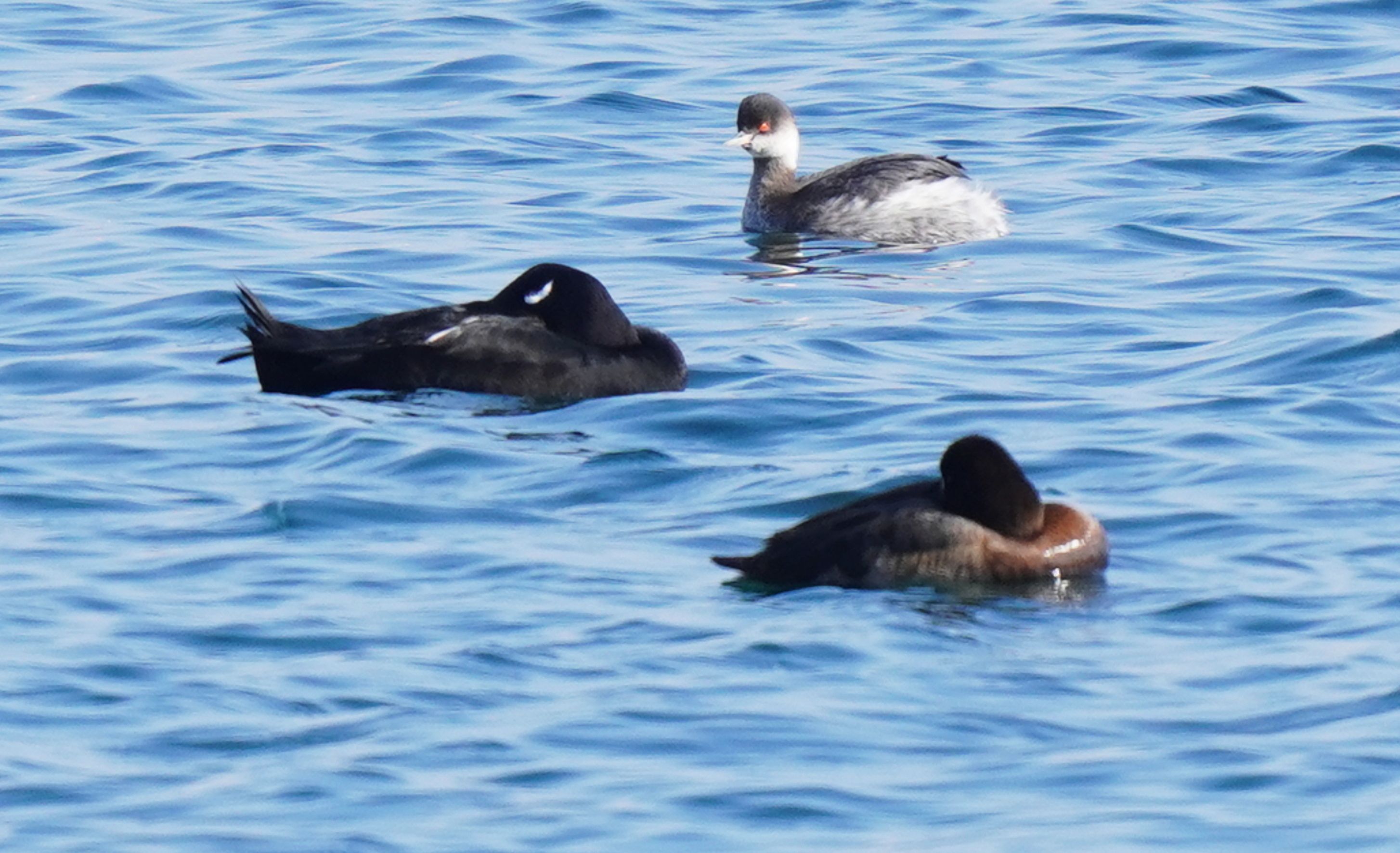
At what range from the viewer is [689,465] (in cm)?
1087

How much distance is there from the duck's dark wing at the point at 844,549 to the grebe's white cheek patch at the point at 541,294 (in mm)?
3636

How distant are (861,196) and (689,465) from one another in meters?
5.63

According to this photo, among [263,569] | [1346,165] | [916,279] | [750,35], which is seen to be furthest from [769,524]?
[750,35]

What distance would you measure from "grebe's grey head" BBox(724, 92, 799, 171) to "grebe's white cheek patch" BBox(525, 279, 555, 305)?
4738 millimetres

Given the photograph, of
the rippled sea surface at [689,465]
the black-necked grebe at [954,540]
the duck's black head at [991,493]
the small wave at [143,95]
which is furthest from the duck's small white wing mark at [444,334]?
the small wave at [143,95]

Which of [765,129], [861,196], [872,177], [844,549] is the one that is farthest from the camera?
[765,129]

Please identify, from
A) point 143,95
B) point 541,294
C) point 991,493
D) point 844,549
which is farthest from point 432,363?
point 143,95

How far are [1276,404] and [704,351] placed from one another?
2866 mm

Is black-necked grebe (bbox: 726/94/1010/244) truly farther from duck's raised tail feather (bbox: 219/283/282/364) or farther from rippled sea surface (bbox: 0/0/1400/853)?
duck's raised tail feather (bbox: 219/283/282/364)

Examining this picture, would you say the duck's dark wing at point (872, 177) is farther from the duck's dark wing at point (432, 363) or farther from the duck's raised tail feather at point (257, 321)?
the duck's raised tail feather at point (257, 321)

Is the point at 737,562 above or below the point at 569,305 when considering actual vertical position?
below

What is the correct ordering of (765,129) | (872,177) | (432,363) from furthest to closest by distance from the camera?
(765,129) → (872,177) → (432,363)

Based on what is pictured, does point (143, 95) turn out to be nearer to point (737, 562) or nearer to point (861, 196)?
point (861, 196)

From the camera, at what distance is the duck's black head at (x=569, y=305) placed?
12.3 meters
